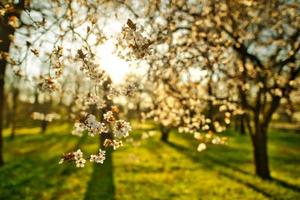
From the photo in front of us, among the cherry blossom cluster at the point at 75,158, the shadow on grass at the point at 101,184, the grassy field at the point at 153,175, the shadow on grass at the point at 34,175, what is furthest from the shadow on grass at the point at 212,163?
the cherry blossom cluster at the point at 75,158

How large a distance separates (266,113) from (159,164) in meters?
7.80

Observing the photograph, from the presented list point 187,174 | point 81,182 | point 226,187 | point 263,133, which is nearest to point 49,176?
point 81,182

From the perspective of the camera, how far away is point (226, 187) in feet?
69.9

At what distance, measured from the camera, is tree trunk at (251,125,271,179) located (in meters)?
23.7

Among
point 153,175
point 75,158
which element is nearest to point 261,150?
point 153,175

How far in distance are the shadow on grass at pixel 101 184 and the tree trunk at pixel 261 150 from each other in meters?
7.81

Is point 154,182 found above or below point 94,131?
below

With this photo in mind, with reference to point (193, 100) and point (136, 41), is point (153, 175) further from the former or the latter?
point (136, 41)

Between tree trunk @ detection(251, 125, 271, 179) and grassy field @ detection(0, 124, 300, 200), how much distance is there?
2.34ft

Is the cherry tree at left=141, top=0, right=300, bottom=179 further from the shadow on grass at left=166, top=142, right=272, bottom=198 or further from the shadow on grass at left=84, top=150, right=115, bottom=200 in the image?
the shadow on grass at left=84, top=150, right=115, bottom=200

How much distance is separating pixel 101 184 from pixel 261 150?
862cm

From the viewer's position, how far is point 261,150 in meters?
23.9

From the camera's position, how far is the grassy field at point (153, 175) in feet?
64.6

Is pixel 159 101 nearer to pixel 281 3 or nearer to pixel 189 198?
pixel 189 198
